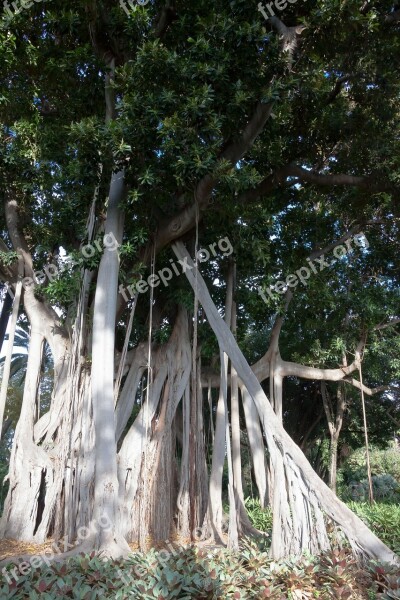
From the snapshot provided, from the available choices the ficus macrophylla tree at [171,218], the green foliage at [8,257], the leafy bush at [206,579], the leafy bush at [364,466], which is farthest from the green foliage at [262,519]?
the leafy bush at [364,466]

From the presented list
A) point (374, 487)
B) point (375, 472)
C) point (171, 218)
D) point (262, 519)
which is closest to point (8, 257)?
point (171, 218)

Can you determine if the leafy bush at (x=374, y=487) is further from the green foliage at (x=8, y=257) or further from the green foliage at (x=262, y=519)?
the green foliage at (x=8, y=257)

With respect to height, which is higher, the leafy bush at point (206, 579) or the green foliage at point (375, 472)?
the green foliage at point (375, 472)

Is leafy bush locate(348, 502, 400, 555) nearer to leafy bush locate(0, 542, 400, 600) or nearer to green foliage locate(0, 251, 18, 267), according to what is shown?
leafy bush locate(0, 542, 400, 600)

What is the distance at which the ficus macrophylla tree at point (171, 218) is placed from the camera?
484 centimetres

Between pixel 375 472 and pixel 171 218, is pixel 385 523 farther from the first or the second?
pixel 375 472

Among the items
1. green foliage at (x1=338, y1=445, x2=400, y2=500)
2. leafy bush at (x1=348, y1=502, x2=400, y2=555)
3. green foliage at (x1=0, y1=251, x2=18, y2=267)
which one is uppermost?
green foliage at (x1=0, y1=251, x2=18, y2=267)

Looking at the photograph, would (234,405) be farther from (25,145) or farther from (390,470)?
(390,470)

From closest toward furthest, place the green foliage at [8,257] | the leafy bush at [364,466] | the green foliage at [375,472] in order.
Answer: the green foliage at [8,257] < the green foliage at [375,472] < the leafy bush at [364,466]

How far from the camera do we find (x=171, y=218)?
5.88 metres

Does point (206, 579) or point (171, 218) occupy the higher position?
point (171, 218)

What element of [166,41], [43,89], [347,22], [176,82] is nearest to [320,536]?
[176,82]

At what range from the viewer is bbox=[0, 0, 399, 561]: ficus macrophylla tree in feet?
15.9

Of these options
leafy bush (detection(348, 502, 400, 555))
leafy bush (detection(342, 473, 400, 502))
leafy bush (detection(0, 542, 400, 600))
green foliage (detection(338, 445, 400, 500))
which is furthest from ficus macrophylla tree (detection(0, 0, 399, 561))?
green foliage (detection(338, 445, 400, 500))
